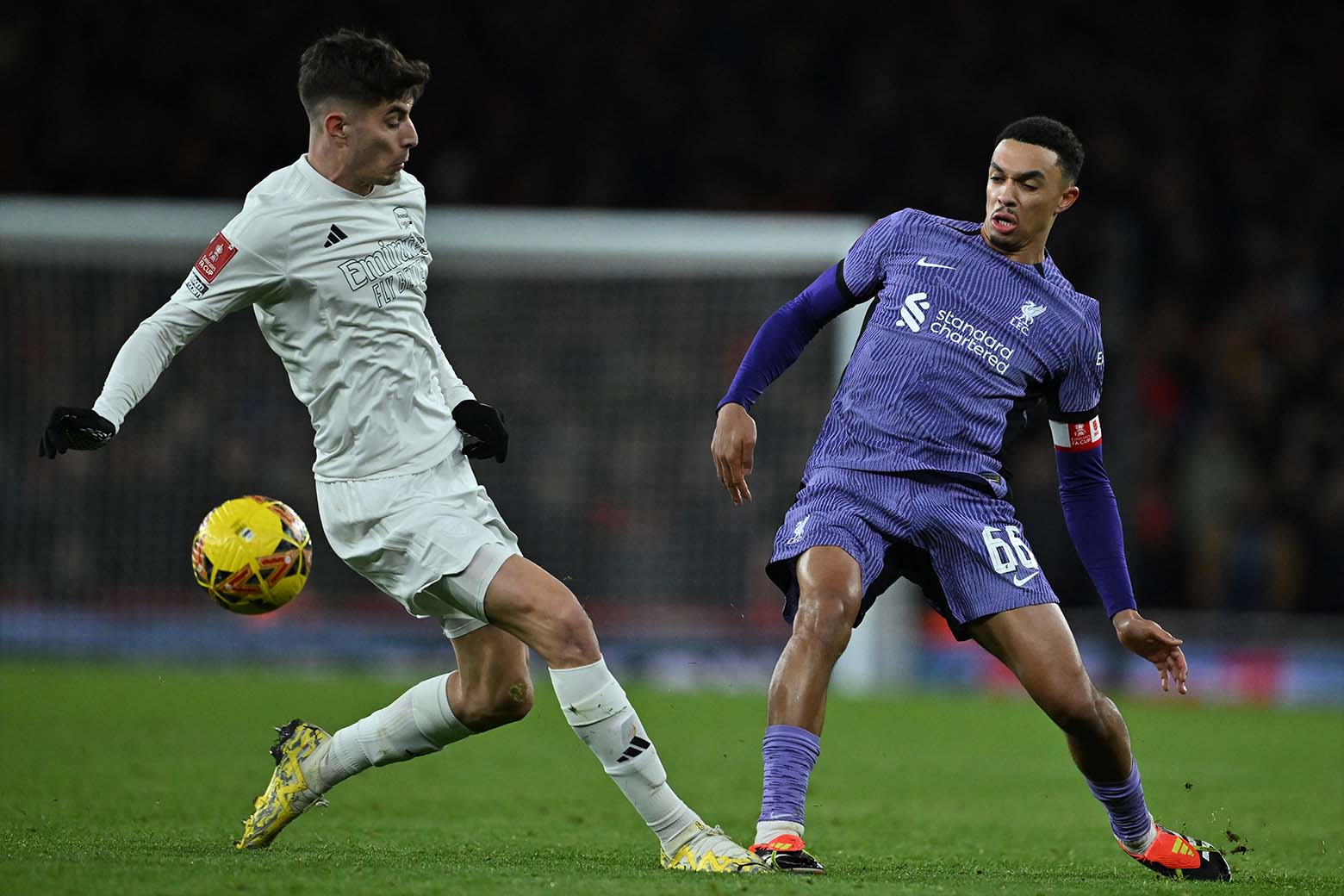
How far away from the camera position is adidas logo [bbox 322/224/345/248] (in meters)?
5.05

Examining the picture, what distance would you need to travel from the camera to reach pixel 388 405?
510cm

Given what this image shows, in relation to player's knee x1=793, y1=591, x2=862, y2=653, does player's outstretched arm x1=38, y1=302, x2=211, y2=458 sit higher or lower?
higher

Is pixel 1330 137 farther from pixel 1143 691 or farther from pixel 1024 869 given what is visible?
pixel 1024 869

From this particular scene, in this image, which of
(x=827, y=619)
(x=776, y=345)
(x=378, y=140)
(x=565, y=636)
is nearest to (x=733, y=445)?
(x=776, y=345)

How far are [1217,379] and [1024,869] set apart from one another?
484 inches

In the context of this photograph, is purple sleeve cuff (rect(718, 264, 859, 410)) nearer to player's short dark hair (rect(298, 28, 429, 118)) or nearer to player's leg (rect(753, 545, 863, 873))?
player's leg (rect(753, 545, 863, 873))

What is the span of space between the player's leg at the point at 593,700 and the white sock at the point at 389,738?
1.63 ft

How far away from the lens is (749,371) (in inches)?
212

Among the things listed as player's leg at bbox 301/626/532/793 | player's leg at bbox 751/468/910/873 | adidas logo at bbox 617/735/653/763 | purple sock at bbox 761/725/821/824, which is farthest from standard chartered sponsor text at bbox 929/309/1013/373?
player's leg at bbox 301/626/532/793

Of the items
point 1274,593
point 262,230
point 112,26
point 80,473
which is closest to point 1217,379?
point 1274,593

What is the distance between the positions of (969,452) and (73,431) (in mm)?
2591

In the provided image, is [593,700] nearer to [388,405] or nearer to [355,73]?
[388,405]

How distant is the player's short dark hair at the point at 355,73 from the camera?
5.05 m

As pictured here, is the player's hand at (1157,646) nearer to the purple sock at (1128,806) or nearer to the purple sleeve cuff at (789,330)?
the purple sock at (1128,806)
